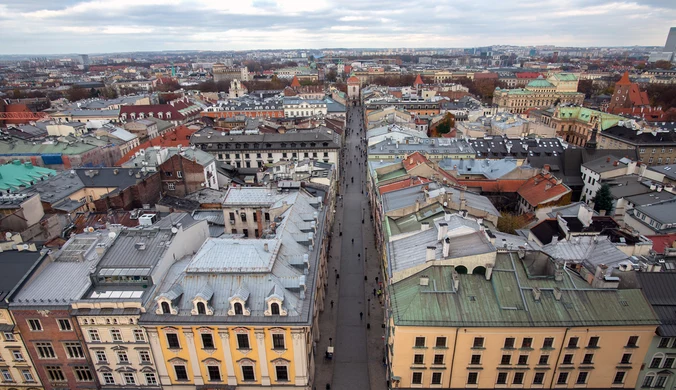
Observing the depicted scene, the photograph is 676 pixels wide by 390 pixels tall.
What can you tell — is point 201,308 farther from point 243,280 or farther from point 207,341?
point 243,280

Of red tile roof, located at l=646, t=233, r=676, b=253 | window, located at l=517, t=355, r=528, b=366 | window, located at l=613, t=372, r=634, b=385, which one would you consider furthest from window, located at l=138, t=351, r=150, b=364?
red tile roof, located at l=646, t=233, r=676, b=253

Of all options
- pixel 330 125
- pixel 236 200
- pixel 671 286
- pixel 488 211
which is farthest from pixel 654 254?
pixel 330 125

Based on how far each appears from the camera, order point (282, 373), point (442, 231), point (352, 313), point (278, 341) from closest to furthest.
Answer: point (278, 341)
point (282, 373)
point (442, 231)
point (352, 313)

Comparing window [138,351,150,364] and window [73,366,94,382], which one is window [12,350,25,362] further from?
window [138,351,150,364]

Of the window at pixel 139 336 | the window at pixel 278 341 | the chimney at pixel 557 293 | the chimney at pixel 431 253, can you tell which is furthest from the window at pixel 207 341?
the chimney at pixel 557 293

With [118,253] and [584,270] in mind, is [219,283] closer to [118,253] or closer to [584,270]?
[118,253]

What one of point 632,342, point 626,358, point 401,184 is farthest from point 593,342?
point 401,184
